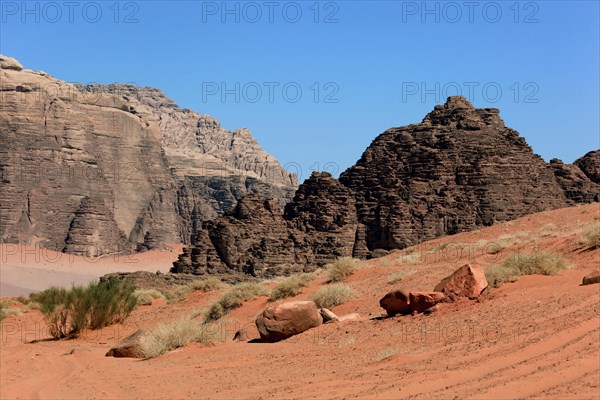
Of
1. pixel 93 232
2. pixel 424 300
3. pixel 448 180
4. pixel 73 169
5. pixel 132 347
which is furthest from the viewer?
pixel 73 169

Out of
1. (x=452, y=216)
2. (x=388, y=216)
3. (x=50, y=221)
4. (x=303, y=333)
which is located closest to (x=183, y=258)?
(x=388, y=216)

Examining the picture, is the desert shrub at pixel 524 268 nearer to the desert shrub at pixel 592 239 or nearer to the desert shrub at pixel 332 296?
the desert shrub at pixel 592 239

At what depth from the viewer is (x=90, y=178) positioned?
9562 cm

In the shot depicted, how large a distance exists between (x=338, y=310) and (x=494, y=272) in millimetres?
5138

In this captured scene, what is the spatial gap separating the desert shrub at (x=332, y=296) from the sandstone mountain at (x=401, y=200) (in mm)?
25500

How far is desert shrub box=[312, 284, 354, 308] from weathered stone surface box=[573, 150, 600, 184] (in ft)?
143

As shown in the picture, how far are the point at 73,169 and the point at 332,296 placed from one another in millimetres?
78876

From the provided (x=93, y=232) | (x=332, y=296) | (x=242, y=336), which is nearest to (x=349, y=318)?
(x=242, y=336)

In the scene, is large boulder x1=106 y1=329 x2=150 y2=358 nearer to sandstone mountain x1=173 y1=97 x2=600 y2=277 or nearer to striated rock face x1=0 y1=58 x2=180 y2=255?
sandstone mountain x1=173 y1=97 x2=600 y2=277

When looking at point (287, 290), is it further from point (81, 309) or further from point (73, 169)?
point (73, 169)

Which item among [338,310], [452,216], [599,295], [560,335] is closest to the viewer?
[560,335]

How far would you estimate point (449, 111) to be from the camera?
57.0 metres

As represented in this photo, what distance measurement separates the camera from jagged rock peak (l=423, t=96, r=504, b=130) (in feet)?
179

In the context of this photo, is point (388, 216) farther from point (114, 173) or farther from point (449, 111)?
point (114, 173)
